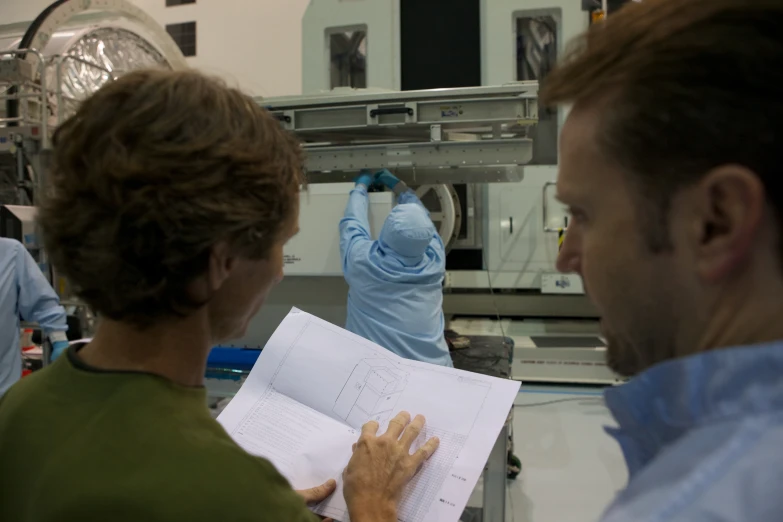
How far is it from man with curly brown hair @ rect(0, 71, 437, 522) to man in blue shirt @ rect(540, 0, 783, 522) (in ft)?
1.17

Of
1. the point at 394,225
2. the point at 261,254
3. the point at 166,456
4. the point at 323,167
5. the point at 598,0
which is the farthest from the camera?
the point at 598,0

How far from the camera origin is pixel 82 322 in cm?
263

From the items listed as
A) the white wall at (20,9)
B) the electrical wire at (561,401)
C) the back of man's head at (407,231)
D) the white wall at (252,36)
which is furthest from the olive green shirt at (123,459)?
the white wall at (20,9)

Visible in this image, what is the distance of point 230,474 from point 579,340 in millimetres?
3337

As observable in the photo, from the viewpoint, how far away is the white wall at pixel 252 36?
493 cm

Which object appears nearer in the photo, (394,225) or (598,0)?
(394,225)

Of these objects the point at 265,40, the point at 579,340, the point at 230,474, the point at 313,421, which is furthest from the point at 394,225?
the point at 265,40

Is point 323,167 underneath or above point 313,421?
above

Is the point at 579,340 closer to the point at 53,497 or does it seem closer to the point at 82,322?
the point at 82,322

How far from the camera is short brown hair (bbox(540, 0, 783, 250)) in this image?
14.6 inches

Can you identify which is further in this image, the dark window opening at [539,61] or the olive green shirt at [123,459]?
the dark window opening at [539,61]

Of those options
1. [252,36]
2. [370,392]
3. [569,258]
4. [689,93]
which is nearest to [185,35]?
[252,36]

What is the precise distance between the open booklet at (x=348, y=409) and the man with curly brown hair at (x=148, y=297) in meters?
0.28

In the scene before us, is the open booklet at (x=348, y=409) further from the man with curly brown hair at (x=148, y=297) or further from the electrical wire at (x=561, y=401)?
the electrical wire at (x=561, y=401)
